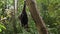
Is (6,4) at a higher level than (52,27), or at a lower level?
higher

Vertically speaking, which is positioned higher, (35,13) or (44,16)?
(35,13)

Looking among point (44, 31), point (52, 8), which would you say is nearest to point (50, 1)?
point (52, 8)

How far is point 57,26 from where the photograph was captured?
429cm

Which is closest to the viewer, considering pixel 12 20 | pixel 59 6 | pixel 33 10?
pixel 33 10

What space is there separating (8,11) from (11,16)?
0.19m

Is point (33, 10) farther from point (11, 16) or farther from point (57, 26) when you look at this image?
point (57, 26)

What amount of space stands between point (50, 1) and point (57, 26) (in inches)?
33.3

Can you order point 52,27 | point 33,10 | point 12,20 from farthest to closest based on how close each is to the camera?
point 52,27 < point 12,20 < point 33,10

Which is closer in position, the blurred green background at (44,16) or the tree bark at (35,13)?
the tree bark at (35,13)

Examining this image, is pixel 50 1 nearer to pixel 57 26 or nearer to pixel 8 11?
pixel 57 26

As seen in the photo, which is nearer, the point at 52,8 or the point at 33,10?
the point at 33,10

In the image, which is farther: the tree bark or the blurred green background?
the blurred green background

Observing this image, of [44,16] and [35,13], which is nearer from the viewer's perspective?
[35,13]

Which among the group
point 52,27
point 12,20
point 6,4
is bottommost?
point 52,27
